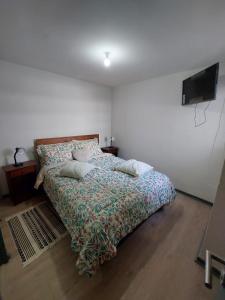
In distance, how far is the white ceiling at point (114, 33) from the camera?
1.16 meters

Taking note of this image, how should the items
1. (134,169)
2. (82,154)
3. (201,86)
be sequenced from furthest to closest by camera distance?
(82,154), (134,169), (201,86)

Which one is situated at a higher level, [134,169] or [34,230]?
[134,169]

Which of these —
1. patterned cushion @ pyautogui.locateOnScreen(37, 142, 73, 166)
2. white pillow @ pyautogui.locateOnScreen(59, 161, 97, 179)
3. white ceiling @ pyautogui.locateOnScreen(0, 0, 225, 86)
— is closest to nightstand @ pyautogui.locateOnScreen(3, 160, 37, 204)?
patterned cushion @ pyautogui.locateOnScreen(37, 142, 73, 166)

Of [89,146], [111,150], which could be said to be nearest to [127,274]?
[89,146]

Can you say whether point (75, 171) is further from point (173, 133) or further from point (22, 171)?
point (173, 133)

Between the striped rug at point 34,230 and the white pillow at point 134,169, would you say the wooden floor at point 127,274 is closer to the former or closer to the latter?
the striped rug at point 34,230

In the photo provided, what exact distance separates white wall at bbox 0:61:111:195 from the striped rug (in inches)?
34.2

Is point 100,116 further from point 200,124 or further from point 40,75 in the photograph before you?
point 200,124

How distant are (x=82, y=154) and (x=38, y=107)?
129 centimetres

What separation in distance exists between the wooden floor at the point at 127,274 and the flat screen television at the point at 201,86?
1.98 m

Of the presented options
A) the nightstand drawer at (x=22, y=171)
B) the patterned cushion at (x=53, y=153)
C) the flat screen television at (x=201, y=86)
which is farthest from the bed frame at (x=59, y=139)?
the flat screen television at (x=201, y=86)

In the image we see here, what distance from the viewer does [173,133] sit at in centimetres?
292

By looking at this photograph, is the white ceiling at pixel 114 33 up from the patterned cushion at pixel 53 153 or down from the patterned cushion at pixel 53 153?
up

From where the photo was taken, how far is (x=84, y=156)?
2.87 m
